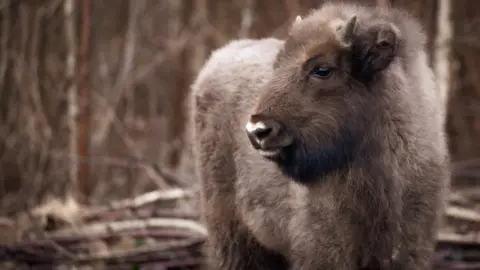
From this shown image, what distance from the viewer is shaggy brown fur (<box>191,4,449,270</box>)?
3.27m

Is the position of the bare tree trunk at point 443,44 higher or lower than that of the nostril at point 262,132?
higher

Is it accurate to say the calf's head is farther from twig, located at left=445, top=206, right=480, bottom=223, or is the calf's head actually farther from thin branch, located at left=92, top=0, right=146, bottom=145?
thin branch, located at left=92, top=0, right=146, bottom=145

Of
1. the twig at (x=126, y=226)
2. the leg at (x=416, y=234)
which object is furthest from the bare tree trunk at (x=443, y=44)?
the leg at (x=416, y=234)

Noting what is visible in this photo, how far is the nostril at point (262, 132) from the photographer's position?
10.4ft

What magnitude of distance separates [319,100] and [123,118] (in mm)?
9185

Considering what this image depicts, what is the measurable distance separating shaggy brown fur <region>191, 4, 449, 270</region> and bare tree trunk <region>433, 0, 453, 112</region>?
356 centimetres

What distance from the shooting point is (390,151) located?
11.2ft

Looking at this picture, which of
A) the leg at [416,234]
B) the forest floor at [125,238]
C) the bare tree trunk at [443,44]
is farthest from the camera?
the bare tree trunk at [443,44]

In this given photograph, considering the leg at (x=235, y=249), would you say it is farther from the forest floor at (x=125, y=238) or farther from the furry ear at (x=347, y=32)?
the furry ear at (x=347, y=32)

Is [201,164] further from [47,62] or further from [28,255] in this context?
[47,62]

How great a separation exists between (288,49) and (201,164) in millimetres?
1343

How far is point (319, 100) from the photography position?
3.28m

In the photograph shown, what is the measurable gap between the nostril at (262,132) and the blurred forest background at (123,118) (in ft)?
6.13

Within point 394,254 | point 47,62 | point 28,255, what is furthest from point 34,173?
point 394,254
